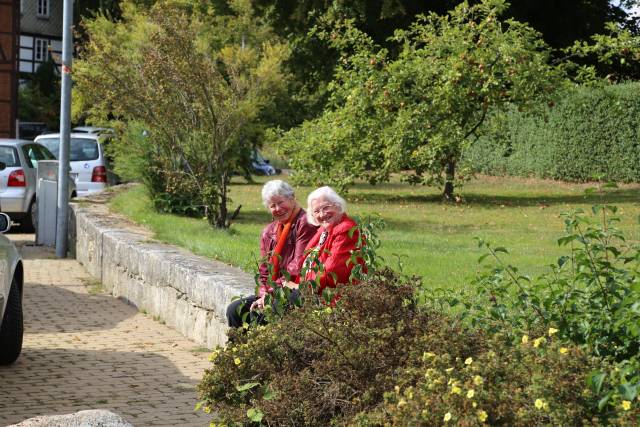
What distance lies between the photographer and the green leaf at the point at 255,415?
17.1 ft

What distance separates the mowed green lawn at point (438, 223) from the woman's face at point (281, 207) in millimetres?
394

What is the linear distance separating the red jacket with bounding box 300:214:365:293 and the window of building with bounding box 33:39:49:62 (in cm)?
5665

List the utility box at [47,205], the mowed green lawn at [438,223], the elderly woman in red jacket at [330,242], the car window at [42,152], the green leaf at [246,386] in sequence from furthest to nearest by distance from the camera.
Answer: the car window at [42,152], the utility box at [47,205], the mowed green lawn at [438,223], the elderly woman in red jacket at [330,242], the green leaf at [246,386]

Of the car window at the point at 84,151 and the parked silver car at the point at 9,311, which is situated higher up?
the car window at the point at 84,151

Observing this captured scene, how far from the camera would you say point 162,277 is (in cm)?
1029

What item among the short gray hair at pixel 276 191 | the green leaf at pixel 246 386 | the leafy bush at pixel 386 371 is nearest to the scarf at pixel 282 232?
the short gray hair at pixel 276 191

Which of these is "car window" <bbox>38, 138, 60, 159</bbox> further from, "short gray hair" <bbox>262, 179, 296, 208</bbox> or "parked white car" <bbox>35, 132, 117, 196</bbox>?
"short gray hair" <bbox>262, 179, 296, 208</bbox>

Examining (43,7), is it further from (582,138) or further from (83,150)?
(83,150)

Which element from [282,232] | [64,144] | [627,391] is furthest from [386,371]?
[64,144]

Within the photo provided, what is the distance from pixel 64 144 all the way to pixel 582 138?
16.4m

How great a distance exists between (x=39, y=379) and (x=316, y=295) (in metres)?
2.79

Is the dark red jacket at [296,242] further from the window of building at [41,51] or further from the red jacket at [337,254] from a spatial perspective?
the window of building at [41,51]

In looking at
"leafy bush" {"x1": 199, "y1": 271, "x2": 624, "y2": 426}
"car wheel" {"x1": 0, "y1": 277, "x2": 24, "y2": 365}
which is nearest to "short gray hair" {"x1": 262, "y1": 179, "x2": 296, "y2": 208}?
"leafy bush" {"x1": 199, "y1": 271, "x2": 624, "y2": 426}

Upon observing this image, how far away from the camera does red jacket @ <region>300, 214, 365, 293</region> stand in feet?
20.8
